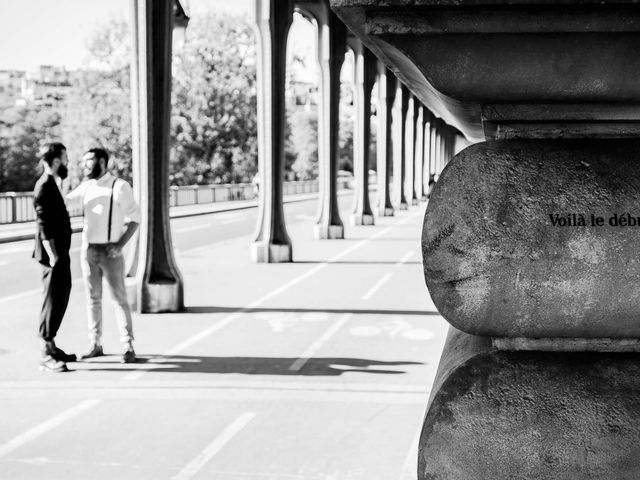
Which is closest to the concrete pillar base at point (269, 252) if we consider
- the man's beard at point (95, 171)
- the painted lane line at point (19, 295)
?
the painted lane line at point (19, 295)

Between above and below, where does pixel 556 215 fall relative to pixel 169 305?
above

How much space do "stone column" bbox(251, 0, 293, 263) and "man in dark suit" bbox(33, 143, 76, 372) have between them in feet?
35.3

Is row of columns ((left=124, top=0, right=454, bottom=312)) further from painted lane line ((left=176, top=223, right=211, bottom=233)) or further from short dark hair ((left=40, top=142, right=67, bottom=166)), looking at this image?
painted lane line ((left=176, top=223, right=211, bottom=233))

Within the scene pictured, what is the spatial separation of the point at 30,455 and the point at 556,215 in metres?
4.94

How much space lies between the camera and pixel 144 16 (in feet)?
42.7

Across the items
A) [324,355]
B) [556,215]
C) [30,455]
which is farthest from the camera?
[324,355]

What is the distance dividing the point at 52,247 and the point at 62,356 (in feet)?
3.58

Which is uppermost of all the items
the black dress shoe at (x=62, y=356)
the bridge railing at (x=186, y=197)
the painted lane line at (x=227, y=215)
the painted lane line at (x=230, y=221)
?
the bridge railing at (x=186, y=197)

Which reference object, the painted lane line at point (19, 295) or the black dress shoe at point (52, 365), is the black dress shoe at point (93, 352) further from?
the painted lane line at point (19, 295)

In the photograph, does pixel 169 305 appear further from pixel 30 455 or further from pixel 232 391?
pixel 30 455

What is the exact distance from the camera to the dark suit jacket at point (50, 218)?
875 centimetres

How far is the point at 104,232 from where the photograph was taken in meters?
9.18

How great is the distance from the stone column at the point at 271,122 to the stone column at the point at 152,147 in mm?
6236

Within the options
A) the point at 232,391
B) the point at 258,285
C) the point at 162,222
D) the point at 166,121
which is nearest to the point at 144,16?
the point at 166,121
